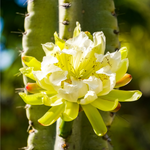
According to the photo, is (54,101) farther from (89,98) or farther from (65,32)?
(65,32)

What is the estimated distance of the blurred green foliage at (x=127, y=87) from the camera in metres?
3.11

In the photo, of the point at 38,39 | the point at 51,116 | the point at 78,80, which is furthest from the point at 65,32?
the point at 51,116

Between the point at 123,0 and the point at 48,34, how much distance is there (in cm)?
214

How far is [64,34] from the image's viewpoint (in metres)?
1.13

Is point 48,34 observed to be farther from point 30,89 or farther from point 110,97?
point 110,97

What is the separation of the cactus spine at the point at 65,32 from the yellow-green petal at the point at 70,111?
0.20 metres

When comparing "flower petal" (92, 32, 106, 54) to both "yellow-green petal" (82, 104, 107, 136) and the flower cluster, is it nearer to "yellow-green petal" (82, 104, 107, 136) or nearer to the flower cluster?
the flower cluster

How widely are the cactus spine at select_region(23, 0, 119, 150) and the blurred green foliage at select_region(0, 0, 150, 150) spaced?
1.75 meters

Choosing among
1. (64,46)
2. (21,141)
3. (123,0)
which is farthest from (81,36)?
(21,141)

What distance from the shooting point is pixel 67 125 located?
92 centimetres

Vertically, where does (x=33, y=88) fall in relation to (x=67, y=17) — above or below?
below

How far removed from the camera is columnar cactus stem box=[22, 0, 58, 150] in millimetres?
1142

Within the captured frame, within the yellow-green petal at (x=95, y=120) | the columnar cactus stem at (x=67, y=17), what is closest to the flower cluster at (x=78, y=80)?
the yellow-green petal at (x=95, y=120)

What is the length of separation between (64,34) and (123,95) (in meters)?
0.40
